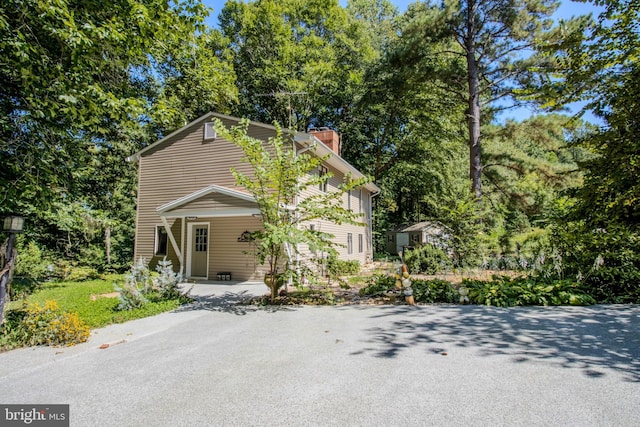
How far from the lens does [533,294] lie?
7270 mm

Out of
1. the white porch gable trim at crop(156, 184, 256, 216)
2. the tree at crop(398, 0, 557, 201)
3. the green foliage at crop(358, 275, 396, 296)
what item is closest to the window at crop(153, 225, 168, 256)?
the white porch gable trim at crop(156, 184, 256, 216)

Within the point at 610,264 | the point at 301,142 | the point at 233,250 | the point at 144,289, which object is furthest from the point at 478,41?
the point at 144,289

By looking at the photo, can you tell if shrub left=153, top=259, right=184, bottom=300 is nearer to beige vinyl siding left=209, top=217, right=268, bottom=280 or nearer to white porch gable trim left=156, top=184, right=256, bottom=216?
white porch gable trim left=156, top=184, right=256, bottom=216

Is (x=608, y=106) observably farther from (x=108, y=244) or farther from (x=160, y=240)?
(x=108, y=244)

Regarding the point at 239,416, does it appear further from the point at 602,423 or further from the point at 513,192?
the point at 513,192

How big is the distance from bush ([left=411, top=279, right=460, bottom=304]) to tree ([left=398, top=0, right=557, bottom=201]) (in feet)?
20.4

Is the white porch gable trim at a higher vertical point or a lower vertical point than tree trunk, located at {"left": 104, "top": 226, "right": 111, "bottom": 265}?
higher

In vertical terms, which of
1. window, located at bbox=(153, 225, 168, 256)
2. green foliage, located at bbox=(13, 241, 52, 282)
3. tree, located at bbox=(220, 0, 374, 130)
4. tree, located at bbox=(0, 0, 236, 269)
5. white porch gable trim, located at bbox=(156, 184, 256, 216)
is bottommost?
green foliage, located at bbox=(13, 241, 52, 282)

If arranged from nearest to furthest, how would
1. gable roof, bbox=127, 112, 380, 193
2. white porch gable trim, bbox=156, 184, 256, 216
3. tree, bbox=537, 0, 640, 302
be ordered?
tree, bbox=537, 0, 640, 302
white porch gable trim, bbox=156, 184, 256, 216
gable roof, bbox=127, 112, 380, 193

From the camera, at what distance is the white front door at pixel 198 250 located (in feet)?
41.0

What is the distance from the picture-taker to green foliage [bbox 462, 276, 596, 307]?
7.09 meters

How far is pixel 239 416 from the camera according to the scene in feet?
9.44

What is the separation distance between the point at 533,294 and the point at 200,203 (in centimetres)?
989

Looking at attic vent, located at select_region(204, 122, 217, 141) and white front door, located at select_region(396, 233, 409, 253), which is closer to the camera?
attic vent, located at select_region(204, 122, 217, 141)
